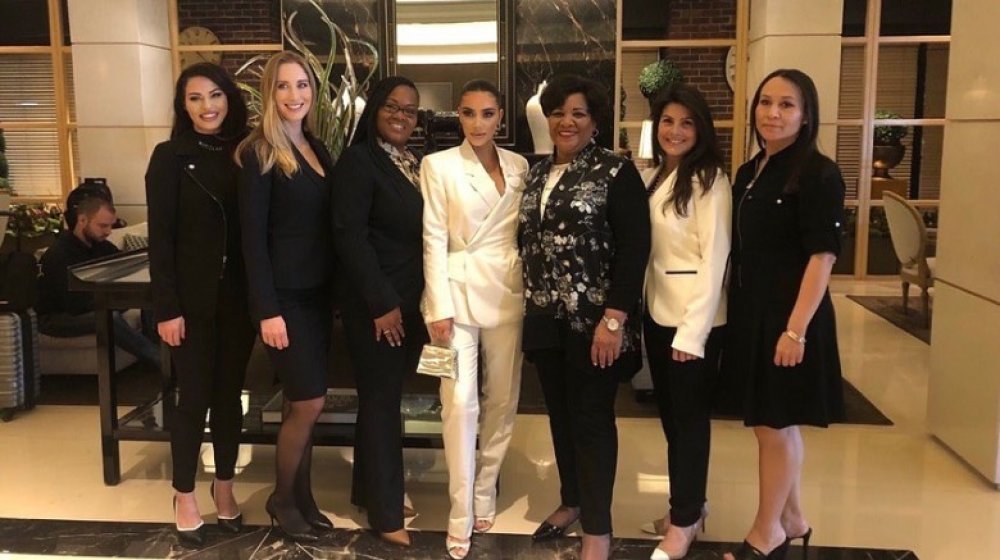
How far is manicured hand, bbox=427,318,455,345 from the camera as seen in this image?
254 centimetres

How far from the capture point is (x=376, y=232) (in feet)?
8.34

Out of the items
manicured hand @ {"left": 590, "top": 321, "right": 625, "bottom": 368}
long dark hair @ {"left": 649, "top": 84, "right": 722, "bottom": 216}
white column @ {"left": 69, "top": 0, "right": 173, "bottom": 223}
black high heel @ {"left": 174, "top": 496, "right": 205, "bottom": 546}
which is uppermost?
white column @ {"left": 69, "top": 0, "right": 173, "bottom": 223}

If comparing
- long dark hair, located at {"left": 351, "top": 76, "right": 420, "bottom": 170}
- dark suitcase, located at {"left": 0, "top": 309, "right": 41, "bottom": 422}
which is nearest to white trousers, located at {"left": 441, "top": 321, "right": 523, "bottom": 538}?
long dark hair, located at {"left": 351, "top": 76, "right": 420, "bottom": 170}

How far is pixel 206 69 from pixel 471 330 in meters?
1.14

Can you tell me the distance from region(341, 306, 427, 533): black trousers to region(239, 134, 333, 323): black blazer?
192 mm

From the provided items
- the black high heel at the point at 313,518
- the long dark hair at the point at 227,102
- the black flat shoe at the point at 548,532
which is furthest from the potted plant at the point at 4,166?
the black flat shoe at the point at 548,532

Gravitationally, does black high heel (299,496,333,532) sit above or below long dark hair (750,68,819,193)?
below

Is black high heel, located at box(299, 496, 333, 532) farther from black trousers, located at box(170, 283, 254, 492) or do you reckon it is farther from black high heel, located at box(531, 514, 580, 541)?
black high heel, located at box(531, 514, 580, 541)

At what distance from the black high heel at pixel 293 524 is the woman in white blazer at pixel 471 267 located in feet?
1.62

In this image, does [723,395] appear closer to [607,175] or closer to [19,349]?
[607,175]

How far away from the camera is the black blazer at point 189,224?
257cm

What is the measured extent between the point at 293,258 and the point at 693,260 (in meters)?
1.18

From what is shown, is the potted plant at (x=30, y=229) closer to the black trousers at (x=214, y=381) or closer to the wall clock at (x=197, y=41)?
the wall clock at (x=197, y=41)

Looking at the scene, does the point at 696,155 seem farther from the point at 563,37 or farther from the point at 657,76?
the point at 657,76
